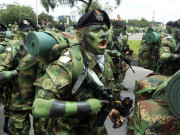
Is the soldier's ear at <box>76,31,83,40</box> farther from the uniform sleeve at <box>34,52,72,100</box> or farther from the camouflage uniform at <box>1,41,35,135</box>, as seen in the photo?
the camouflage uniform at <box>1,41,35,135</box>

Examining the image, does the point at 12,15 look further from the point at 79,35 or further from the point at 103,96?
the point at 103,96

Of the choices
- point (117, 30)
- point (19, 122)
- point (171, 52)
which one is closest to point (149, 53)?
point (117, 30)

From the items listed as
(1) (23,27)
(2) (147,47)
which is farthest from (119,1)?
(1) (23,27)

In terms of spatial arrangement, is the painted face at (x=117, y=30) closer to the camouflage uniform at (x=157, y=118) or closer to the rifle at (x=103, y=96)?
the rifle at (x=103, y=96)

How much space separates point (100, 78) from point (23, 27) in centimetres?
247

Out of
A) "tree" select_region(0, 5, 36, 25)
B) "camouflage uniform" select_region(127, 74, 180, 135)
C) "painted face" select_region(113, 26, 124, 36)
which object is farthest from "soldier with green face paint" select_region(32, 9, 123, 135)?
"tree" select_region(0, 5, 36, 25)

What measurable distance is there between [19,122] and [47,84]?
5.79ft

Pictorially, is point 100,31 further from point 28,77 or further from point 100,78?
point 28,77

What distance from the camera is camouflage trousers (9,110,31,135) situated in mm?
3260

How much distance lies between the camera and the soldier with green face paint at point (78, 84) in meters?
1.72

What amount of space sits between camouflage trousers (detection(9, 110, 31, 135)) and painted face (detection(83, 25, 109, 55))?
1.69 m

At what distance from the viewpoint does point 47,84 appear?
1763mm

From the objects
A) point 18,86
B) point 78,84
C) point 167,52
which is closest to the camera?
point 78,84

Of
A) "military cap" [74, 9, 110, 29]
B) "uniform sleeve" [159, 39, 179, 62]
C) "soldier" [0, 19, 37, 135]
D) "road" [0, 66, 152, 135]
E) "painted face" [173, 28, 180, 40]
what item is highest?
"military cap" [74, 9, 110, 29]
